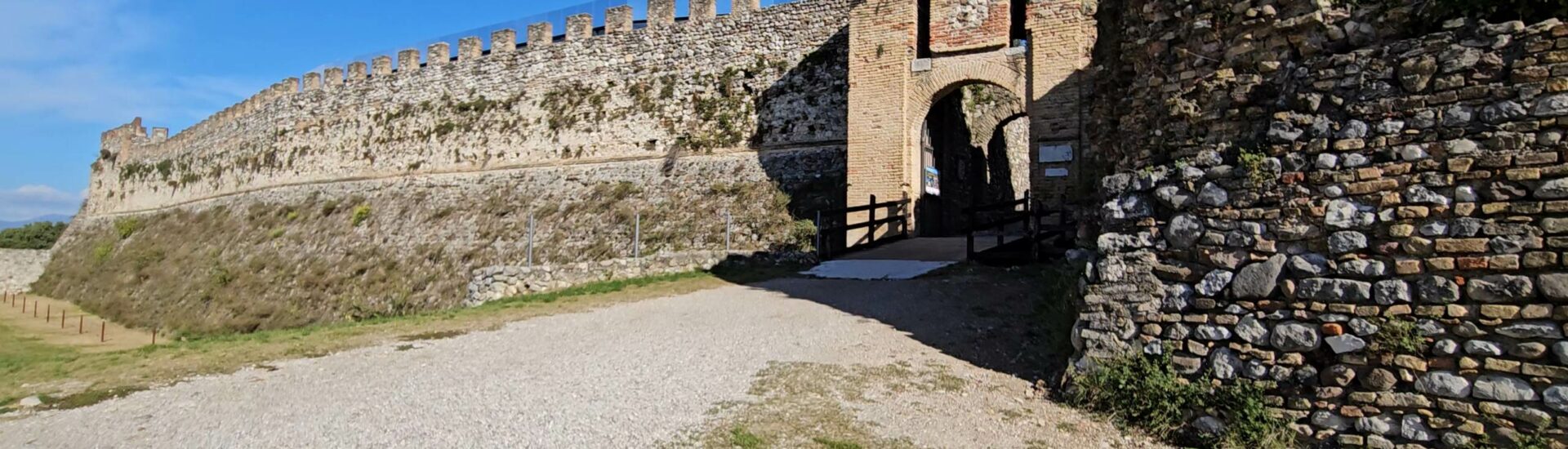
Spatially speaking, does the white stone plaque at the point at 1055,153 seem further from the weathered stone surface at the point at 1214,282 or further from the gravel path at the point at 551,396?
the weathered stone surface at the point at 1214,282

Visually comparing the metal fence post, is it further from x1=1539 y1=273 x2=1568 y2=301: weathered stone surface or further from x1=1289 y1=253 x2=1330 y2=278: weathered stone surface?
x1=1539 y1=273 x2=1568 y2=301: weathered stone surface

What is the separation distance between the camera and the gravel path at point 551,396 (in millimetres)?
4762

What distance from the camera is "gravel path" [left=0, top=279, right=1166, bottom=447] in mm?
4762

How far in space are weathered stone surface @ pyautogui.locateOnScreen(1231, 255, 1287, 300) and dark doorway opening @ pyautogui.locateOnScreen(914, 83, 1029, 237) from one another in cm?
1099

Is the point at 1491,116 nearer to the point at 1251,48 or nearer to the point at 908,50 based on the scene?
the point at 1251,48

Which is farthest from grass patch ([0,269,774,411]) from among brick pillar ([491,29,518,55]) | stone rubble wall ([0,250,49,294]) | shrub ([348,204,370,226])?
Result: stone rubble wall ([0,250,49,294])

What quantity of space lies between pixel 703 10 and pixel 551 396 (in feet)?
53.7

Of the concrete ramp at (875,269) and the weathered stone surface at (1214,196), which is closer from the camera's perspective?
the weathered stone surface at (1214,196)

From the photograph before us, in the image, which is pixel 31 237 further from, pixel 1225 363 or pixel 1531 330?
pixel 1531 330

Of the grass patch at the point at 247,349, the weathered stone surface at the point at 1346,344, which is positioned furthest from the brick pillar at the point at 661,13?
the weathered stone surface at the point at 1346,344

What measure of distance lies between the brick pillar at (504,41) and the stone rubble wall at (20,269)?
27.6 meters

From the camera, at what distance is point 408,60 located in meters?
27.2

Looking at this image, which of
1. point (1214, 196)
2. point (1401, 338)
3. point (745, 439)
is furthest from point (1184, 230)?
point (745, 439)

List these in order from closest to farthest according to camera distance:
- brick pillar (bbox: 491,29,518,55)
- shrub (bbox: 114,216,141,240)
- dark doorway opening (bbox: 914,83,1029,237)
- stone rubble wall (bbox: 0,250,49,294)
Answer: dark doorway opening (bbox: 914,83,1029,237) → brick pillar (bbox: 491,29,518,55) → stone rubble wall (bbox: 0,250,49,294) → shrub (bbox: 114,216,141,240)
